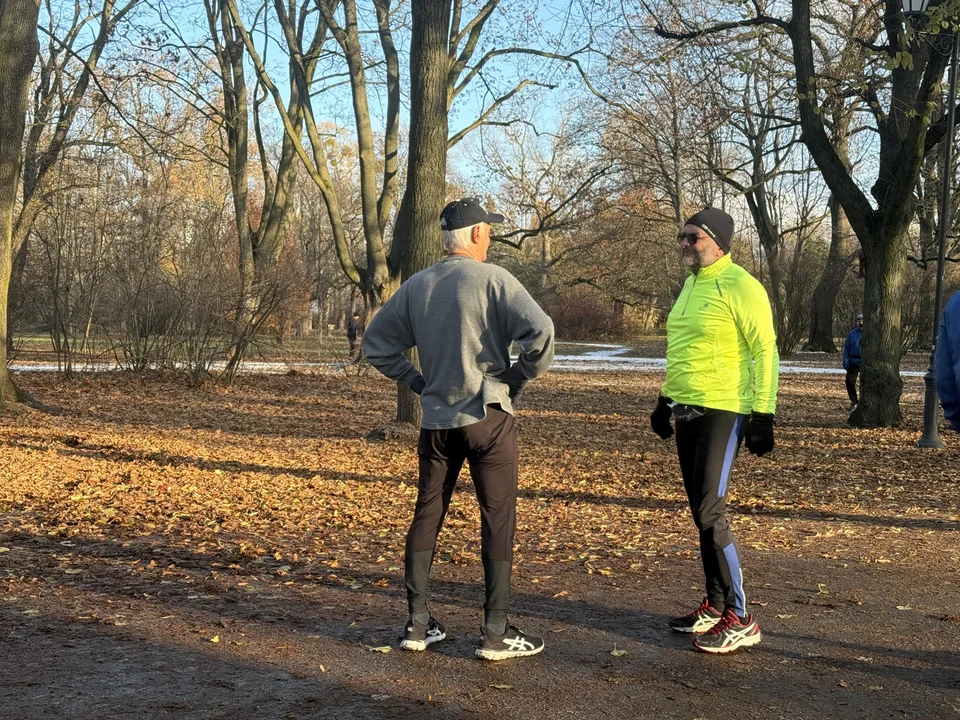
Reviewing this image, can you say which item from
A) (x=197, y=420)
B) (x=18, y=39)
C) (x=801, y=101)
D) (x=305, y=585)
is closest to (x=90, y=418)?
(x=197, y=420)

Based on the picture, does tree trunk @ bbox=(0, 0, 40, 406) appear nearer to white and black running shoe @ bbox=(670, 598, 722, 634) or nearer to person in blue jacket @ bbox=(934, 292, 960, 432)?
white and black running shoe @ bbox=(670, 598, 722, 634)

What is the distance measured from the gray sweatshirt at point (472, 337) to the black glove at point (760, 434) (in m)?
1.01

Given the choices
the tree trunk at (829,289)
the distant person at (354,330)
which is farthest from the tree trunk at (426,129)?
the tree trunk at (829,289)

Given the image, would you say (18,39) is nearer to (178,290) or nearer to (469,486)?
(178,290)

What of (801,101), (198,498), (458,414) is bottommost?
(198,498)

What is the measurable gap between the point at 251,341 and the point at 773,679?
659 inches

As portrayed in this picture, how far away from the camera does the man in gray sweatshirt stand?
4.30m

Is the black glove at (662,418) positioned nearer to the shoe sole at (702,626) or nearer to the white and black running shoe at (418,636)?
the shoe sole at (702,626)

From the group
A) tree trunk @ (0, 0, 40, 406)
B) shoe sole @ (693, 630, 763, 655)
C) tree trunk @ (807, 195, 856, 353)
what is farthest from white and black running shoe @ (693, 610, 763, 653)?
tree trunk @ (807, 195, 856, 353)

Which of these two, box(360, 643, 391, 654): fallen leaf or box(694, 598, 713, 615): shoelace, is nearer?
box(360, 643, 391, 654): fallen leaf

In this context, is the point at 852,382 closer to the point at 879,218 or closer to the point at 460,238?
the point at 879,218

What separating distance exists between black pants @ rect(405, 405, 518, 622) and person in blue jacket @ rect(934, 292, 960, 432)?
1.75 m

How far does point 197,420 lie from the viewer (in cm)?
1417

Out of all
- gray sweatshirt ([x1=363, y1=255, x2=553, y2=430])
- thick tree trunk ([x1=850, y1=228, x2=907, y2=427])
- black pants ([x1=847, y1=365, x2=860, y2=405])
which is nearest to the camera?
gray sweatshirt ([x1=363, y1=255, x2=553, y2=430])
